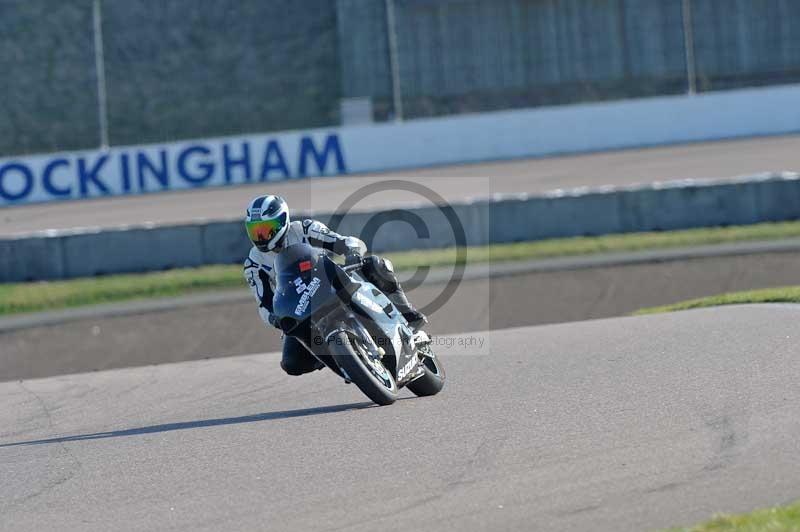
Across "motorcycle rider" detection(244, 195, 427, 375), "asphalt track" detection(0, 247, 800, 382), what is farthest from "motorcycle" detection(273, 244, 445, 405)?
"asphalt track" detection(0, 247, 800, 382)

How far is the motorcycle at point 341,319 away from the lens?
26.3 ft

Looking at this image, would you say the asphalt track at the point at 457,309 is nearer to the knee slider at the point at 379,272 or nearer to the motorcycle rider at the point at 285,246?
the motorcycle rider at the point at 285,246

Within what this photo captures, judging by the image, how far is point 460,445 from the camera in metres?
6.98

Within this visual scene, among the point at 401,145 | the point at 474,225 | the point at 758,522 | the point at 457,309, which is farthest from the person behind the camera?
the point at 401,145

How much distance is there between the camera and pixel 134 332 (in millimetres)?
17422

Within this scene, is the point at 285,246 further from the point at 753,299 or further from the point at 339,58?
the point at 339,58

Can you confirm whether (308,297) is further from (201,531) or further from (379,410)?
(201,531)

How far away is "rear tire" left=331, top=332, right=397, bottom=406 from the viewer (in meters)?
7.95

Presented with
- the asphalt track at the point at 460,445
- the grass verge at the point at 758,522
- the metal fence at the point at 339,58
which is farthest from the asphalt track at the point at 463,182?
the grass verge at the point at 758,522

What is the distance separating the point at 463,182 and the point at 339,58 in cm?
964

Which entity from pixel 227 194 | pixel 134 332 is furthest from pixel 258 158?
pixel 134 332

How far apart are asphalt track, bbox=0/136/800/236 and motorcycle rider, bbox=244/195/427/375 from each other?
16.1 metres

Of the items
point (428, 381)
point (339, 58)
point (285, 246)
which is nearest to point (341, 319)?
point (285, 246)

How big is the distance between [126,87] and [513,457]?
105 feet
